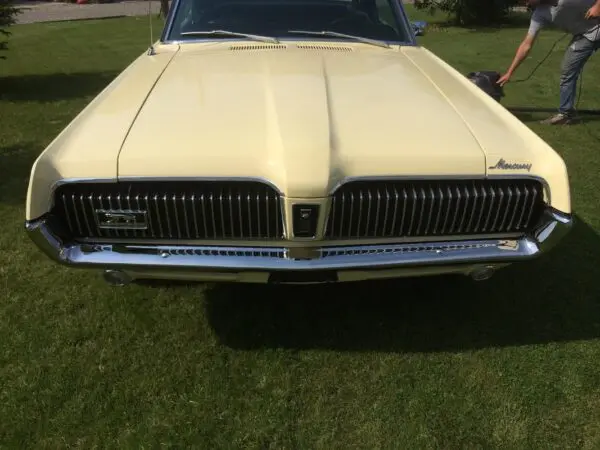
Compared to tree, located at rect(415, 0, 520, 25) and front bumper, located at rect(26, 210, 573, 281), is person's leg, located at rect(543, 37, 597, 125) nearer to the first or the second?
front bumper, located at rect(26, 210, 573, 281)

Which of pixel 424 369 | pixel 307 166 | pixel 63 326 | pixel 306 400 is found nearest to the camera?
pixel 307 166

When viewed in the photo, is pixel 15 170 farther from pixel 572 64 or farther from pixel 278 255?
pixel 572 64

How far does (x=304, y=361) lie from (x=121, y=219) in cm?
110

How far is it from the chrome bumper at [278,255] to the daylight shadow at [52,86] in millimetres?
5621

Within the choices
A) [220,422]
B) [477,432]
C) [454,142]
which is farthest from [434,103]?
[220,422]

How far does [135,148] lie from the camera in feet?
7.33

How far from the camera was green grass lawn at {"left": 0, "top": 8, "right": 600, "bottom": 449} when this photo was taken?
2377mm

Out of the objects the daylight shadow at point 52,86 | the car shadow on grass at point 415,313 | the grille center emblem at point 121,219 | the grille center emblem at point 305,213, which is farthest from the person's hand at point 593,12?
the daylight shadow at point 52,86

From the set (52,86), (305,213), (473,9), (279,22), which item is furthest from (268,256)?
(473,9)

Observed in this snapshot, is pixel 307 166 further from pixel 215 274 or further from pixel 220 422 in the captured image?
pixel 220 422

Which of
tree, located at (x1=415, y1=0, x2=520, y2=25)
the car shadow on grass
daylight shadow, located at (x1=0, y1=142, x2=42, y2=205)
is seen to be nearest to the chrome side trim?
the car shadow on grass

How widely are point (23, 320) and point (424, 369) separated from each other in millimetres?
2062

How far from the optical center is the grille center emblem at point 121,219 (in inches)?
88.0

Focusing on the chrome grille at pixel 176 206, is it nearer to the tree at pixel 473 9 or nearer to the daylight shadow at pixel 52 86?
the daylight shadow at pixel 52 86
